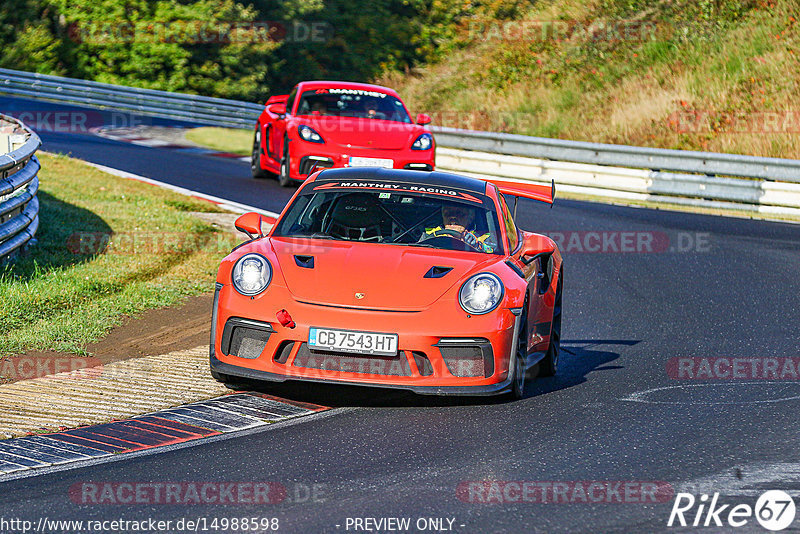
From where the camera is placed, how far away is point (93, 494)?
16.9 feet

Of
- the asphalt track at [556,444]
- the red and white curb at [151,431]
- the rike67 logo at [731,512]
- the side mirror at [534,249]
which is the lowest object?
the red and white curb at [151,431]

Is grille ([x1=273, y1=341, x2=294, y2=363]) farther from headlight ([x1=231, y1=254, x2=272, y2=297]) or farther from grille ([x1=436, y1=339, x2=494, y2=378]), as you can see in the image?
grille ([x1=436, y1=339, x2=494, y2=378])

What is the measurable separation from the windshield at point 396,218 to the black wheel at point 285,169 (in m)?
9.20

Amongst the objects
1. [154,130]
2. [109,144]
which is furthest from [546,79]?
[109,144]

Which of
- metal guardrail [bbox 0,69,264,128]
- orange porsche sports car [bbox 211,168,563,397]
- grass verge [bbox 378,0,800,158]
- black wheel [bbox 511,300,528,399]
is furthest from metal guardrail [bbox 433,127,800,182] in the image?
black wheel [bbox 511,300,528,399]

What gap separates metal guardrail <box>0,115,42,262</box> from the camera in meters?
10.0

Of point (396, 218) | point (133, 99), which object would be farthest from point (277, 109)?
point (133, 99)

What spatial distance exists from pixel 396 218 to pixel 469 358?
4.97ft

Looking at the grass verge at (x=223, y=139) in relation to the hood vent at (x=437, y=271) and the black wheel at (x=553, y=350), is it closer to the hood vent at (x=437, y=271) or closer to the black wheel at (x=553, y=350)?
the black wheel at (x=553, y=350)

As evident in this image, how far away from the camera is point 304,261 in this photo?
718cm

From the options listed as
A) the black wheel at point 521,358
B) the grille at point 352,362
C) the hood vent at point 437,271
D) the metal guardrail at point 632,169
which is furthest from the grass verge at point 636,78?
the grille at point 352,362

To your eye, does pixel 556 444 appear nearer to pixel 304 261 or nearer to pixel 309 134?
pixel 304 261

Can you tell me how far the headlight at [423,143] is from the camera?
16.8 meters

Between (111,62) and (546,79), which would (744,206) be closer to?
(546,79)
